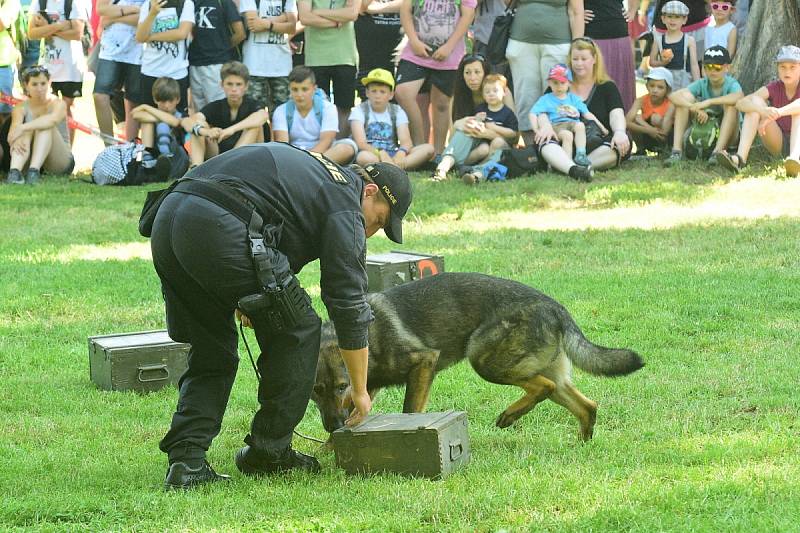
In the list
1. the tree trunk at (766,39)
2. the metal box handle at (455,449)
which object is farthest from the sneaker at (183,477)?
the tree trunk at (766,39)

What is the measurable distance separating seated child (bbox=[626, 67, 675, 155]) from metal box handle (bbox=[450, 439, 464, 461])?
940 centimetres

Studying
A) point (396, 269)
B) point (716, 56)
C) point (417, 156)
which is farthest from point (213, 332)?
point (716, 56)

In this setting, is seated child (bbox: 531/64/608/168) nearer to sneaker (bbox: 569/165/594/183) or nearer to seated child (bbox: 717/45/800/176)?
sneaker (bbox: 569/165/594/183)

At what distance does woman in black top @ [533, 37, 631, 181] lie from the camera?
42.7 ft

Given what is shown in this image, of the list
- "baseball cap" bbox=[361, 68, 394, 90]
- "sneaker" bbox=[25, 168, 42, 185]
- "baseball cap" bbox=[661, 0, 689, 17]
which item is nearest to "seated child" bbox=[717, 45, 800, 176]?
"baseball cap" bbox=[661, 0, 689, 17]

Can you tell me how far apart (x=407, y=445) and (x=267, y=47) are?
9100 millimetres

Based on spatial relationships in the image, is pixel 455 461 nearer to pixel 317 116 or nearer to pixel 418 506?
pixel 418 506

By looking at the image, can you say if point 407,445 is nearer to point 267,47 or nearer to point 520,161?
point 520,161

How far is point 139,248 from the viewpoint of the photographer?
10680 millimetres

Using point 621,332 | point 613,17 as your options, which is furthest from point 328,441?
point 613,17

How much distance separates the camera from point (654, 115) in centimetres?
1394

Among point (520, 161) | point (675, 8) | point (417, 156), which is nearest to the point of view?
point (520, 161)

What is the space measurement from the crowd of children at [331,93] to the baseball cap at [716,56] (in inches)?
0.5

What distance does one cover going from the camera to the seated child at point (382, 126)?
1317 centimetres
